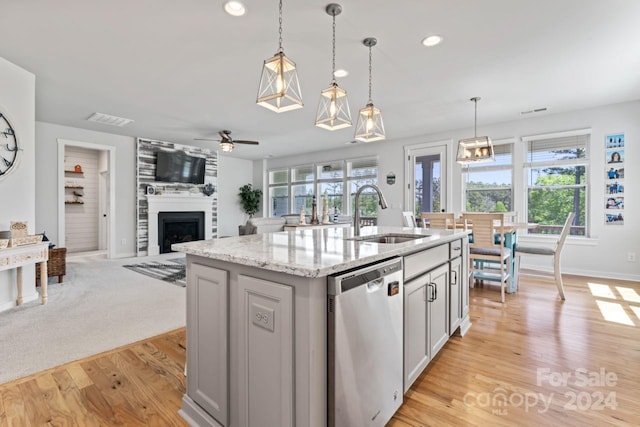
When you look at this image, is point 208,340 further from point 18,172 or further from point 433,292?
point 18,172

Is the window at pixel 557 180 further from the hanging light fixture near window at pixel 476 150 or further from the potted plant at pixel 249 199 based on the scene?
the potted plant at pixel 249 199

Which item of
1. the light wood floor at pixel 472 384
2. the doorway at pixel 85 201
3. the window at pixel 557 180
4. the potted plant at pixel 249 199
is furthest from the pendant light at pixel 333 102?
the potted plant at pixel 249 199

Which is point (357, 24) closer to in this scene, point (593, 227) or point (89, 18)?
point (89, 18)

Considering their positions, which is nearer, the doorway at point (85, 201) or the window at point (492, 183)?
the window at point (492, 183)

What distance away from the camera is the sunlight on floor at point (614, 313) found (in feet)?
9.29

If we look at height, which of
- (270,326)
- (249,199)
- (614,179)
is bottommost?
(270,326)

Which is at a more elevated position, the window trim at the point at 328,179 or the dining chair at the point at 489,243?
the window trim at the point at 328,179

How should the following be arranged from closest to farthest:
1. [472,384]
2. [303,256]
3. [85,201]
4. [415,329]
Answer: [303,256] < [415,329] < [472,384] < [85,201]

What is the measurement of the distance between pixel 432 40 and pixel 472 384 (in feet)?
9.17

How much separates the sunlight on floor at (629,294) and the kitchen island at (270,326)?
10.9 ft

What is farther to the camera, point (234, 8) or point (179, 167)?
point (179, 167)

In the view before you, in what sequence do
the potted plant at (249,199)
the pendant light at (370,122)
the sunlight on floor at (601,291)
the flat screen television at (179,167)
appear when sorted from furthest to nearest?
the potted plant at (249,199), the flat screen television at (179,167), the sunlight on floor at (601,291), the pendant light at (370,122)

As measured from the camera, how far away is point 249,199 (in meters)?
9.06

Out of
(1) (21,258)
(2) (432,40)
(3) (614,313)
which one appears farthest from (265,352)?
(3) (614,313)
